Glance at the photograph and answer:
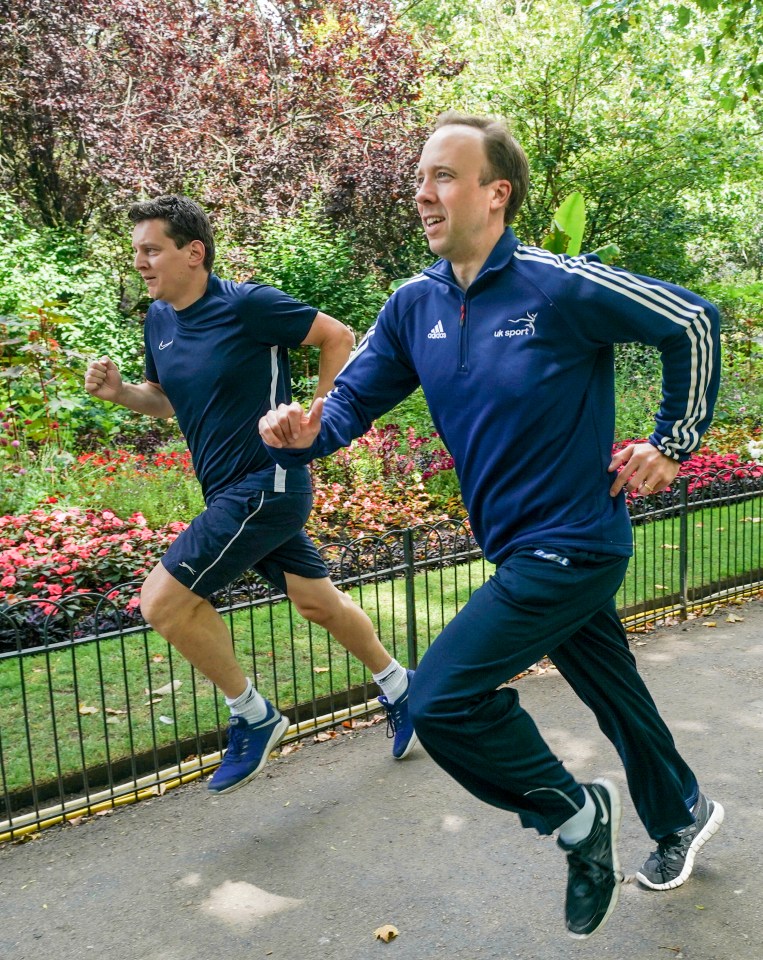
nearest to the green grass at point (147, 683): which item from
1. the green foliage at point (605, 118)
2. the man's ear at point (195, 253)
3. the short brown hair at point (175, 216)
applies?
the man's ear at point (195, 253)

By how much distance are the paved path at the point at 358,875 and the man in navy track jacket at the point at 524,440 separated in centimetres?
48

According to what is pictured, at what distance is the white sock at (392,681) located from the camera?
4.70 metres

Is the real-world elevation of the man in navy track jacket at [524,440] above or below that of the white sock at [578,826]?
above

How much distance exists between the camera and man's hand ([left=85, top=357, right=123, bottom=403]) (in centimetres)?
415

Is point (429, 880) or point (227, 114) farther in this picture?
point (227, 114)

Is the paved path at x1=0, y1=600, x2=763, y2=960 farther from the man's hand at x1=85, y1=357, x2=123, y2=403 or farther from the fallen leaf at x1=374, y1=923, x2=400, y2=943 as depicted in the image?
the man's hand at x1=85, y1=357, x2=123, y2=403

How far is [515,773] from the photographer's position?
2752mm

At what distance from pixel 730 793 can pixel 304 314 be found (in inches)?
110

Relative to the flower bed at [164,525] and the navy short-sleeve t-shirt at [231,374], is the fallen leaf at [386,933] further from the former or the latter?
the flower bed at [164,525]

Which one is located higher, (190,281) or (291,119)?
(291,119)

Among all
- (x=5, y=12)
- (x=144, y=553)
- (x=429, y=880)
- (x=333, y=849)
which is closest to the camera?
(x=429, y=880)

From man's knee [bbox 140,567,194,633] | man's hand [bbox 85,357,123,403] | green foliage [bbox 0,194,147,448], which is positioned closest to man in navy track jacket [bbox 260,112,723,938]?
man's knee [bbox 140,567,194,633]

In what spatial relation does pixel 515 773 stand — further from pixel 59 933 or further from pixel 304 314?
pixel 304 314

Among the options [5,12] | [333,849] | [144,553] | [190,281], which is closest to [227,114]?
[5,12]
